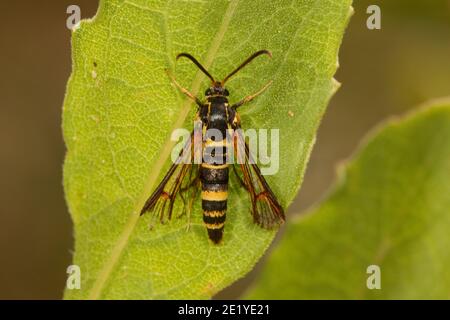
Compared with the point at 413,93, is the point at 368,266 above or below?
below

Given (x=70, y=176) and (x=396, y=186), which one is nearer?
(x=396, y=186)

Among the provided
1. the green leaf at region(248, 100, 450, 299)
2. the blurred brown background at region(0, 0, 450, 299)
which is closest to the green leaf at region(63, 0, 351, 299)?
the green leaf at region(248, 100, 450, 299)

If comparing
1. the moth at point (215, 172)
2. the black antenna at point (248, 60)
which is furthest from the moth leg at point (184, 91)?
the black antenna at point (248, 60)

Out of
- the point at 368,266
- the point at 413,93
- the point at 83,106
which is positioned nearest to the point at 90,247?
the point at 83,106

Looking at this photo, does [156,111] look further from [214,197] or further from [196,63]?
[214,197]

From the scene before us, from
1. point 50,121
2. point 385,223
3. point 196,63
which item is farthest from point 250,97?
point 50,121

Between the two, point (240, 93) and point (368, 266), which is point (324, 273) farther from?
point (240, 93)

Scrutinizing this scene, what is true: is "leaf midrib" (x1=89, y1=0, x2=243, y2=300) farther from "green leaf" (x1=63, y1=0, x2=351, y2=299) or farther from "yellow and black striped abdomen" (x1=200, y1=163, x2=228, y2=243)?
"yellow and black striped abdomen" (x1=200, y1=163, x2=228, y2=243)
